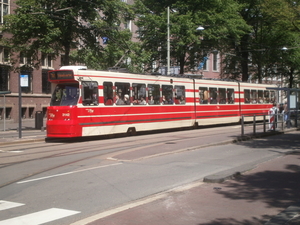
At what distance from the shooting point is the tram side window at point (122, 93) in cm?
1917

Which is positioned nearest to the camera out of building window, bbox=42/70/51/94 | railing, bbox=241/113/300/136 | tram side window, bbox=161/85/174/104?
railing, bbox=241/113/300/136

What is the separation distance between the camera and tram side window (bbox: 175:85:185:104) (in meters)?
23.4

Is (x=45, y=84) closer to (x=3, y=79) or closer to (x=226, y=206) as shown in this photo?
(x=3, y=79)

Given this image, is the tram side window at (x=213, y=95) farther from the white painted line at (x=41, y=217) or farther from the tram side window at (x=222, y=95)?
the white painted line at (x=41, y=217)

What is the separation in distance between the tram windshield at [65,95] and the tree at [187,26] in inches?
611

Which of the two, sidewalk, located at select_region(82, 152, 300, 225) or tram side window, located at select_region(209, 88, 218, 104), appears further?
tram side window, located at select_region(209, 88, 218, 104)

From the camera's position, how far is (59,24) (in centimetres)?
2342

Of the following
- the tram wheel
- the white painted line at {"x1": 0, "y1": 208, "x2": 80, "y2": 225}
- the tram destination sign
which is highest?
the tram destination sign

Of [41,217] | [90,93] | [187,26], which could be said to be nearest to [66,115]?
[90,93]

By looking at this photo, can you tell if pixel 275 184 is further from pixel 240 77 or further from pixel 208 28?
pixel 240 77

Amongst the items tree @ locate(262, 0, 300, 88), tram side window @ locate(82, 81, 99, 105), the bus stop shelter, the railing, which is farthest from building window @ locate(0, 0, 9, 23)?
the railing

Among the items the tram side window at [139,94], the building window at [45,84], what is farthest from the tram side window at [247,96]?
the building window at [45,84]

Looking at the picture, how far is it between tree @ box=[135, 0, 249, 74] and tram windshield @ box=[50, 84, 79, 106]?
1551 centimetres

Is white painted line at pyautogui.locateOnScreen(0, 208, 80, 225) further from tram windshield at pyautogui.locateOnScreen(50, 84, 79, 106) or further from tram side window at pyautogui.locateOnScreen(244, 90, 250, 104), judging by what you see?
tram side window at pyautogui.locateOnScreen(244, 90, 250, 104)
